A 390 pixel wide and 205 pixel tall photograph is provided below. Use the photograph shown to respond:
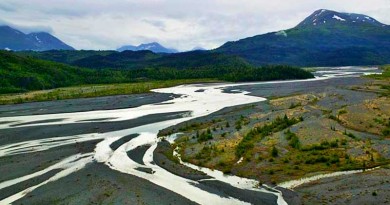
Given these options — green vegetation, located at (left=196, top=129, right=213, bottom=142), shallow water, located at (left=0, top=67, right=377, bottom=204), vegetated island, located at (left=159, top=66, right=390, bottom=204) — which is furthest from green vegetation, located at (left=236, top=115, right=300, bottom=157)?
shallow water, located at (left=0, top=67, right=377, bottom=204)

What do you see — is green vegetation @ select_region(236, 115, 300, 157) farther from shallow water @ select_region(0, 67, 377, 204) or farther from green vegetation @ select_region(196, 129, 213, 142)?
shallow water @ select_region(0, 67, 377, 204)

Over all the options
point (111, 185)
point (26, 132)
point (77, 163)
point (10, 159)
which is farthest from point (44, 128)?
point (111, 185)

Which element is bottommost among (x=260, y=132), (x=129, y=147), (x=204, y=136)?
(x=129, y=147)

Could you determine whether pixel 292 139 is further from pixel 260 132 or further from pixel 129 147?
pixel 129 147

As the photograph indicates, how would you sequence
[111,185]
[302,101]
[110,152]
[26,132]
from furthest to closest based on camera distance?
[302,101] < [26,132] < [110,152] < [111,185]

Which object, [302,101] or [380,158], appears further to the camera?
[302,101]

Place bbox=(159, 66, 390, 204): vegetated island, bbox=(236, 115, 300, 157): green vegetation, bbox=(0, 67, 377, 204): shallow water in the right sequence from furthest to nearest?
1. bbox=(236, 115, 300, 157): green vegetation
2. bbox=(0, 67, 377, 204): shallow water
3. bbox=(159, 66, 390, 204): vegetated island

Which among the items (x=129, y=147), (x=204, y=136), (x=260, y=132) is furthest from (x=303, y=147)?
(x=129, y=147)

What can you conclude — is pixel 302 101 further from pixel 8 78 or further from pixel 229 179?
pixel 8 78

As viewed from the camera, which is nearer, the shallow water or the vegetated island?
the vegetated island
